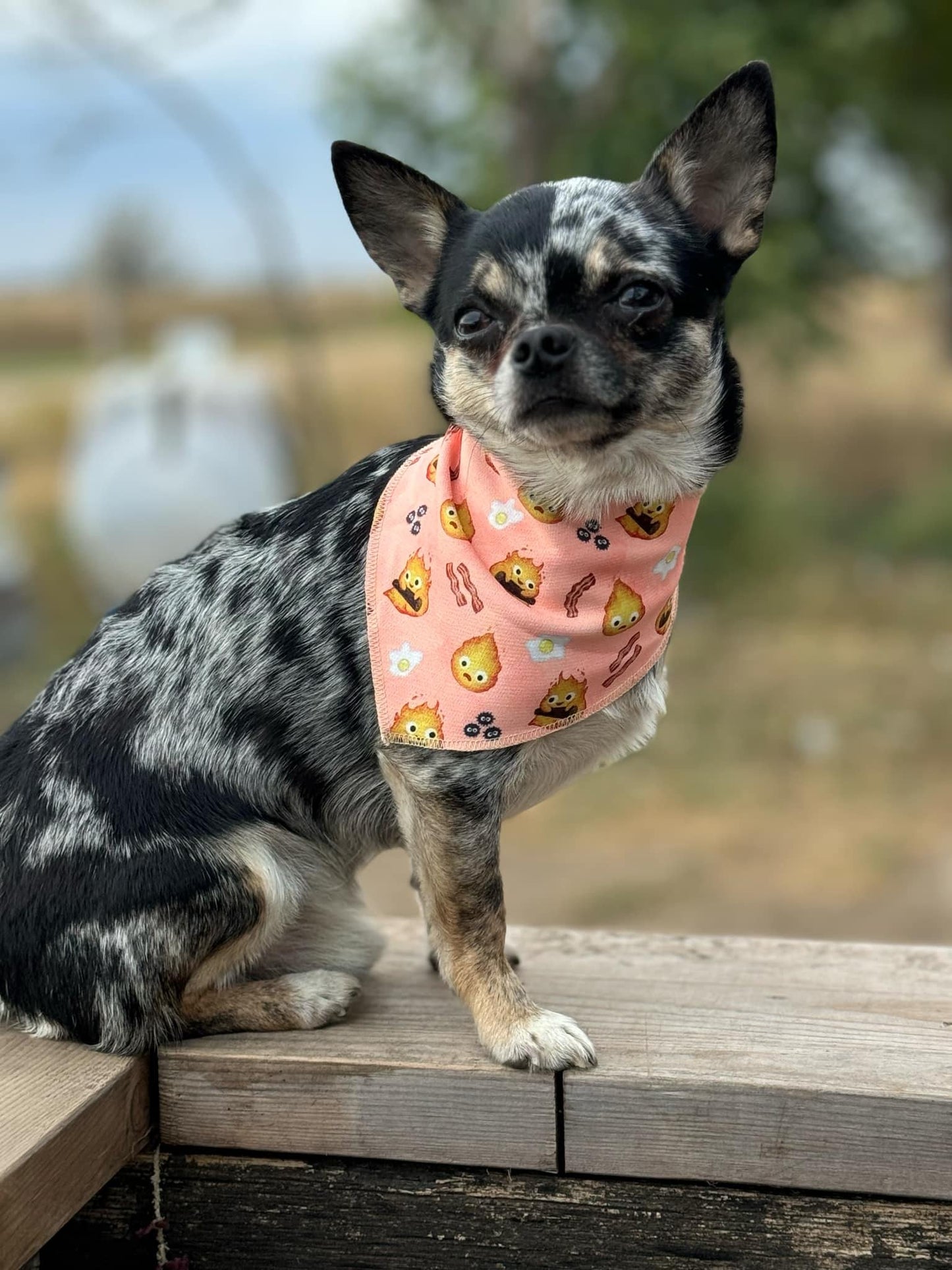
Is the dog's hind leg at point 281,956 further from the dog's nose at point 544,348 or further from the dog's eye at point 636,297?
the dog's eye at point 636,297

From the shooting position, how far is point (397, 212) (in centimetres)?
245

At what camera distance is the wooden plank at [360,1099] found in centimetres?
231

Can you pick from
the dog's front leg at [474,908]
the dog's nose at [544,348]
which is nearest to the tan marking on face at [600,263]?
the dog's nose at [544,348]

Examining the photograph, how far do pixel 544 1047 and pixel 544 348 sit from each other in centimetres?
119

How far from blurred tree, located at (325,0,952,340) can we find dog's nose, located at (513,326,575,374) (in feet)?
22.3

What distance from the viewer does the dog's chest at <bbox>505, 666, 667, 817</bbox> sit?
95.2 inches

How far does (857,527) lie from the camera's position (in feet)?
41.1

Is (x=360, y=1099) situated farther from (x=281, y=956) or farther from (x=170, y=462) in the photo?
(x=170, y=462)

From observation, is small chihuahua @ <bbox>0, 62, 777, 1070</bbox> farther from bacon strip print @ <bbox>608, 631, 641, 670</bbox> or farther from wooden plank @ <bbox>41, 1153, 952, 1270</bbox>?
wooden plank @ <bbox>41, 1153, 952, 1270</bbox>

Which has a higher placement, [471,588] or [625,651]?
[471,588]

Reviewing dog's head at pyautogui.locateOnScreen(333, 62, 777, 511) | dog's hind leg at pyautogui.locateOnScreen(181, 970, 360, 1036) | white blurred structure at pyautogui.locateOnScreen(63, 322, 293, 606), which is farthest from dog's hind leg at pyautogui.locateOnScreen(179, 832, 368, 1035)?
white blurred structure at pyautogui.locateOnScreen(63, 322, 293, 606)

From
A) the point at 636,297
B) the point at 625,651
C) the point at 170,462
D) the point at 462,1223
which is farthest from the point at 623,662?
the point at 170,462

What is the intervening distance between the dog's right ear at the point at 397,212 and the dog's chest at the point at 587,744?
842 millimetres

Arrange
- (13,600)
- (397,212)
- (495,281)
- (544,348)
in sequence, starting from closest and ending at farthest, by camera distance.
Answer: (544,348), (495,281), (397,212), (13,600)
